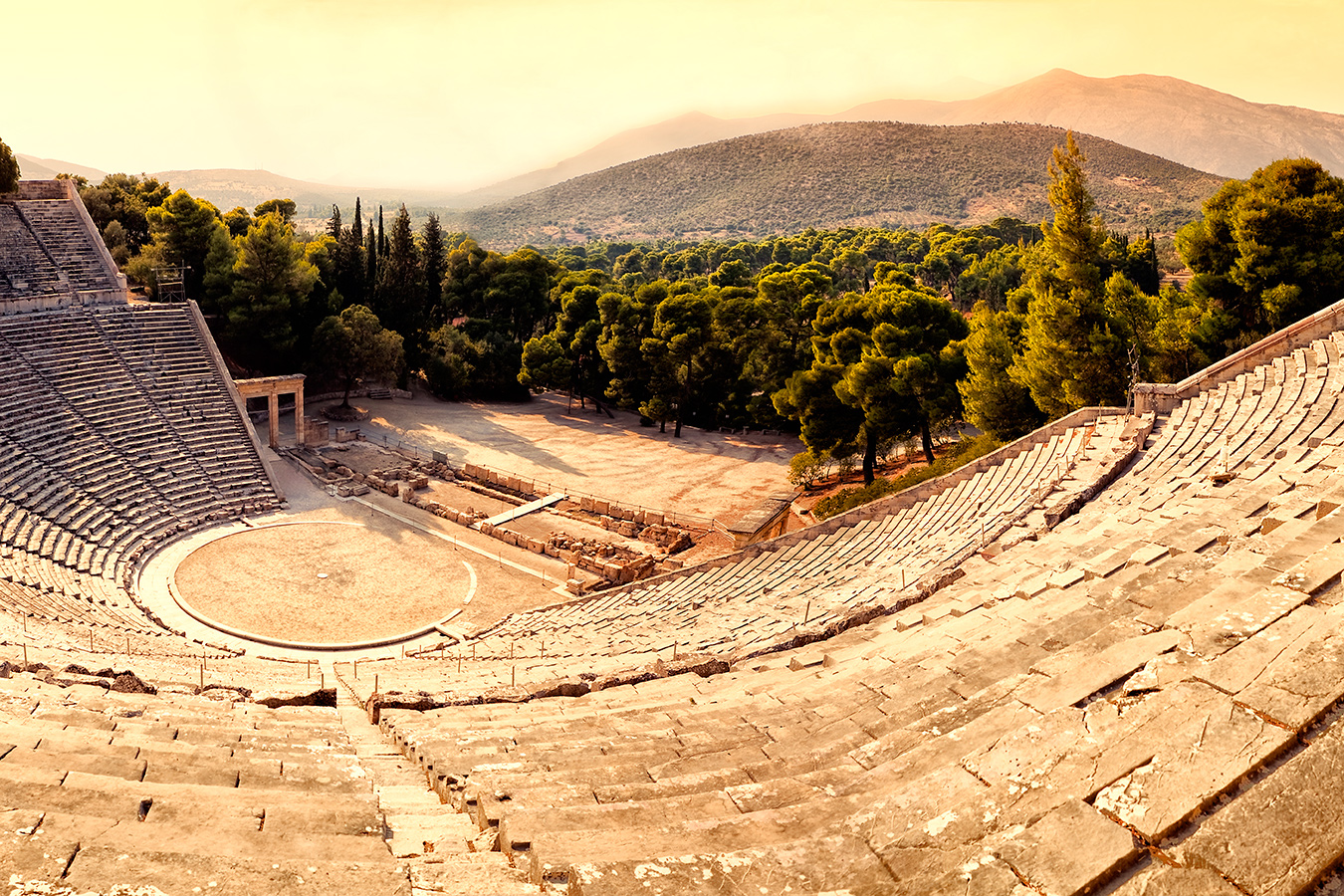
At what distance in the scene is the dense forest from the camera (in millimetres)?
26375

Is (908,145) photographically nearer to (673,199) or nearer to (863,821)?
(673,199)

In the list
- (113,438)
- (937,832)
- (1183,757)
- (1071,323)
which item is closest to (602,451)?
(113,438)

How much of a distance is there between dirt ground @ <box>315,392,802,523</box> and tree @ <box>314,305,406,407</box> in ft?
7.54

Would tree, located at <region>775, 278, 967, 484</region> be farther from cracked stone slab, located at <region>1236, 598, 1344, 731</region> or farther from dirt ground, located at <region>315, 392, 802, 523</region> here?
cracked stone slab, located at <region>1236, 598, 1344, 731</region>

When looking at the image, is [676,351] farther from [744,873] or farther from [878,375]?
[744,873]

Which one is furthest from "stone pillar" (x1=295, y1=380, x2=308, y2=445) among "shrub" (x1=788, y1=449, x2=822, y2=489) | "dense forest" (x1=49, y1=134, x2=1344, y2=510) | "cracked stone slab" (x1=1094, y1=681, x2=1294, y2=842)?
"cracked stone slab" (x1=1094, y1=681, x2=1294, y2=842)

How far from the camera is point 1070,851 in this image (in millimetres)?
5398

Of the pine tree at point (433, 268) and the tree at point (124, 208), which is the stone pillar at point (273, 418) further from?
the pine tree at point (433, 268)

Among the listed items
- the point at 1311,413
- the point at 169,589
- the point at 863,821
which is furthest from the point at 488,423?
the point at 863,821

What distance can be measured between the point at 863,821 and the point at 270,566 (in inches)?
876

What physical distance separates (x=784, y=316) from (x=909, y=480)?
18.2m

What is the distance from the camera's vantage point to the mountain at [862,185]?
437 ft

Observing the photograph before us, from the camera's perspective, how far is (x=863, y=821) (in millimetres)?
6633

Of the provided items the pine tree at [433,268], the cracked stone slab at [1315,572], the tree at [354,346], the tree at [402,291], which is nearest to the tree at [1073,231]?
the cracked stone slab at [1315,572]
